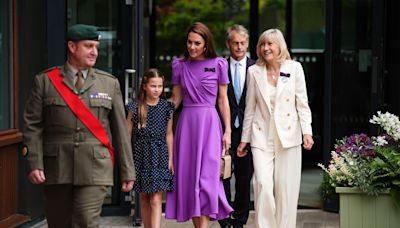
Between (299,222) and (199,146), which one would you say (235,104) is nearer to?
(199,146)

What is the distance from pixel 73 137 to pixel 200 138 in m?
1.90

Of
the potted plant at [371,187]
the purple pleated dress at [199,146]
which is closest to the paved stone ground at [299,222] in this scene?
the purple pleated dress at [199,146]

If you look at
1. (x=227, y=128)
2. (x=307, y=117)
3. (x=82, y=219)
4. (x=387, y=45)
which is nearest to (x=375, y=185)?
(x=307, y=117)

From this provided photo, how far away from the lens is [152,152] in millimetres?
7305

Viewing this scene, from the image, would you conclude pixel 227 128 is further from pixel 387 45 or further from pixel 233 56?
pixel 387 45

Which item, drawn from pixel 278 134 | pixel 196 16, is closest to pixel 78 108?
pixel 278 134

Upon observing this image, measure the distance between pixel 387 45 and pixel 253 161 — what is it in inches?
103

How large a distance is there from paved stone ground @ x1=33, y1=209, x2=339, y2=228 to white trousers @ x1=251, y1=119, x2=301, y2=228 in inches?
56.5

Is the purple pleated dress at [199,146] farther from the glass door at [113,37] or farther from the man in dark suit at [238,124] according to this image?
the glass door at [113,37]

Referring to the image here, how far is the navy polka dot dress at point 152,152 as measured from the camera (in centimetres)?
729

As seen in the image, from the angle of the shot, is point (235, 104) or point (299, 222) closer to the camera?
point (235, 104)

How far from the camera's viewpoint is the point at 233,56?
782cm

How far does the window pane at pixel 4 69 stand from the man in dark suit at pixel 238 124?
186 centimetres

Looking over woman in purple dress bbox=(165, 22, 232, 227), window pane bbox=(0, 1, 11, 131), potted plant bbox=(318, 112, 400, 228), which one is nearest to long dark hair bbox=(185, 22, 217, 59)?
woman in purple dress bbox=(165, 22, 232, 227)
